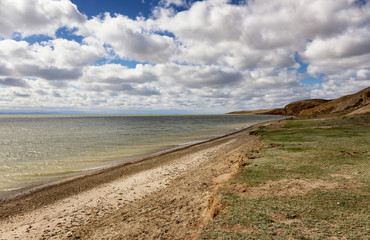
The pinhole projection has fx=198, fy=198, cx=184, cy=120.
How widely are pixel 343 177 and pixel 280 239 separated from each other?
20.8ft

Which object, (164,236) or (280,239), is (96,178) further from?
(280,239)

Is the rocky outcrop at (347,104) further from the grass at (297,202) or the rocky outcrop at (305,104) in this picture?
the rocky outcrop at (305,104)

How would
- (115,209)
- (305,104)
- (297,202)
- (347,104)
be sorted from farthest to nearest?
1. (305,104)
2. (347,104)
3. (115,209)
4. (297,202)

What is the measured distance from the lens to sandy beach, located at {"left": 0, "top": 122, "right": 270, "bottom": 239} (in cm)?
679

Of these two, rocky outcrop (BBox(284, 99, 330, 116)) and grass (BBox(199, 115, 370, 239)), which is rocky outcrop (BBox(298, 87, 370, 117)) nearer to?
grass (BBox(199, 115, 370, 239))

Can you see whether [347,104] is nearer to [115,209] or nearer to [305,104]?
[115,209]

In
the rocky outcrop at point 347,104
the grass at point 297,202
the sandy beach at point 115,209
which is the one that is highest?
the rocky outcrop at point 347,104

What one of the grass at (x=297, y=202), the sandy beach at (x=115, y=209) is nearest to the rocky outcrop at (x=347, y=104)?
the grass at (x=297, y=202)

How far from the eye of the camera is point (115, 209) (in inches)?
371

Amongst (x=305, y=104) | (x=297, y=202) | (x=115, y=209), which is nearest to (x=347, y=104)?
(x=297, y=202)

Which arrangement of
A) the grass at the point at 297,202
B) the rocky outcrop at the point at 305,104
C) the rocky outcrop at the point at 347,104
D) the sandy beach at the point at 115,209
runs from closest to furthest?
1. the grass at the point at 297,202
2. the sandy beach at the point at 115,209
3. the rocky outcrop at the point at 347,104
4. the rocky outcrop at the point at 305,104

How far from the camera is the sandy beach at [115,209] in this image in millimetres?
6789

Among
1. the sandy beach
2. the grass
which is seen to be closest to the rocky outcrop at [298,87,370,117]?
the grass

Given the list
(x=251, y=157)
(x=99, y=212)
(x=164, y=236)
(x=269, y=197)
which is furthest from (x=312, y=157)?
(x=99, y=212)
